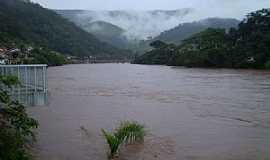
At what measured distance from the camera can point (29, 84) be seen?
9.88 m

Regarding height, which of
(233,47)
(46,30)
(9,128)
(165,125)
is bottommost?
(165,125)

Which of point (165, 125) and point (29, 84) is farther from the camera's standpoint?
point (165, 125)

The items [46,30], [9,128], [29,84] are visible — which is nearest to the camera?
[9,128]

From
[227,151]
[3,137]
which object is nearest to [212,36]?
[227,151]

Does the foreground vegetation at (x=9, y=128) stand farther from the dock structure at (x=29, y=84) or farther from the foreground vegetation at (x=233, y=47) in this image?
the foreground vegetation at (x=233, y=47)

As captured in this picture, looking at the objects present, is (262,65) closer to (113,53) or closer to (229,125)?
(229,125)

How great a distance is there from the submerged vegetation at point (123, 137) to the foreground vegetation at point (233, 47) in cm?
4862

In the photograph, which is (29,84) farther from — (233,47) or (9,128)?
(233,47)

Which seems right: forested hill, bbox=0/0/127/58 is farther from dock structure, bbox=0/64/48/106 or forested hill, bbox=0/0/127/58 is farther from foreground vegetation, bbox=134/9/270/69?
dock structure, bbox=0/64/48/106

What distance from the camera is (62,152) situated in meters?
10.1

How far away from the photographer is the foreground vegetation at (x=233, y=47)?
5834 centimetres

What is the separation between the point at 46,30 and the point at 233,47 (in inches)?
2754

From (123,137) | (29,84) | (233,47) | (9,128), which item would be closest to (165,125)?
(123,137)

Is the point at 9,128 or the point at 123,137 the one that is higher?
the point at 9,128
